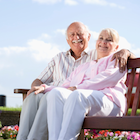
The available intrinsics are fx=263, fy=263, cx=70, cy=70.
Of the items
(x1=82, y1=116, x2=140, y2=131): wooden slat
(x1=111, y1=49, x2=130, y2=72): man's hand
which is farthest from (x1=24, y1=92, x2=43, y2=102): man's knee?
(x1=111, y1=49, x2=130, y2=72): man's hand

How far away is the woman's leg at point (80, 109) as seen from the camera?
2248mm

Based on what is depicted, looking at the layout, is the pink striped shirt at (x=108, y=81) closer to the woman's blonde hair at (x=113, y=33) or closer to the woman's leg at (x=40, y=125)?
the woman's blonde hair at (x=113, y=33)

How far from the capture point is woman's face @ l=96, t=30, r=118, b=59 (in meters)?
2.90

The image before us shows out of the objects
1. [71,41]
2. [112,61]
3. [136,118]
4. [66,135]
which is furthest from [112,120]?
[71,41]

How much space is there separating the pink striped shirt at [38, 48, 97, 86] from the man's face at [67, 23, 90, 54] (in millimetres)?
93

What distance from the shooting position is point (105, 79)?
2621 mm

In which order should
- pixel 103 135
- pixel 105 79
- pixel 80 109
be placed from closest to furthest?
pixel 80 109
pixel 105 79
pixel 103 135

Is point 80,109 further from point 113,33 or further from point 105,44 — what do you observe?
point 113,33

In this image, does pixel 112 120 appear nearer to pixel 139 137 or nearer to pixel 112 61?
pixel 112 61

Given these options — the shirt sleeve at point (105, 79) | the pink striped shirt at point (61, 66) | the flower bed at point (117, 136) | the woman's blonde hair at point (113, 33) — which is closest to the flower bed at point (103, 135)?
the flower bed at point (117, 136)

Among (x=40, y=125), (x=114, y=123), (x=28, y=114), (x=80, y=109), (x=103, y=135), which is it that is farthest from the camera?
(x=103, y=135)

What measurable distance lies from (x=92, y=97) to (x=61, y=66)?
55.3 inches

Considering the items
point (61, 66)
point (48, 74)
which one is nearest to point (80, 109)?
point (61, 66)

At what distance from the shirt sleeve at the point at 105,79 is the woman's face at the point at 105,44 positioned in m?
0.30
